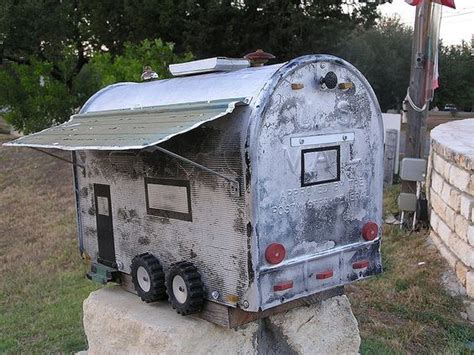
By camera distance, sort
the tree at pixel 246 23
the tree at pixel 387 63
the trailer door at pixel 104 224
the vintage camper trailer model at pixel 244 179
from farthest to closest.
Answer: the tree at pixel 387 63
the tree at pixel 246 23
the trailer door at pixel 104 224
the vintage camper trailer model at pixel 244 179

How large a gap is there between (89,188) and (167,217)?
870 mm

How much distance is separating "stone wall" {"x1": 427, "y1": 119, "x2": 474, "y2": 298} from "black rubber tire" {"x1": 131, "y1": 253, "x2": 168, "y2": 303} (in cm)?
323

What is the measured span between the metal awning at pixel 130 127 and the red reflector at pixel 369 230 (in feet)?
3.59

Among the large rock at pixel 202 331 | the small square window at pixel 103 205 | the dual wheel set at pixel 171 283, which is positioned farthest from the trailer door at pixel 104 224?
the dual wheel set at pixel 171 283

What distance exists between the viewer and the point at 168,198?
11.1ft

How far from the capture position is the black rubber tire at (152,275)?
11.3 ft

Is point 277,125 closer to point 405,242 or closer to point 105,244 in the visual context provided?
point 105,244

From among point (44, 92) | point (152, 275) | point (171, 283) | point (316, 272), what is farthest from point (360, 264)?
point (44, 92)

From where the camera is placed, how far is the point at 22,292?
6.53 meters

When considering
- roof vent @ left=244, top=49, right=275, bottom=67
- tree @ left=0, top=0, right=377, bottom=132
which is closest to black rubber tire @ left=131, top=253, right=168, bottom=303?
roof vent @ left=244, top=49, right=275, bottom=67

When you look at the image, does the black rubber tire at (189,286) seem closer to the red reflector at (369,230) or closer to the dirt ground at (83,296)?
the red reflector at (369,230)

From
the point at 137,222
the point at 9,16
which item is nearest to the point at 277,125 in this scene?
the point at 137,222

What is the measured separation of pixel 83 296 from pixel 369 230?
12.3 ft

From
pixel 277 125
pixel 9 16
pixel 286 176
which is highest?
pixel 9 16
